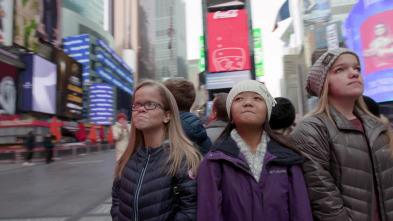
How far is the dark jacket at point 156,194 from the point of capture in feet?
5.93

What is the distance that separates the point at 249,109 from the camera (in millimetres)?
1711

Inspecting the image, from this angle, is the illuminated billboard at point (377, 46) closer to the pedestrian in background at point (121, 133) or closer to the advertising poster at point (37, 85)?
the pedestrian in background at point (121, 133)

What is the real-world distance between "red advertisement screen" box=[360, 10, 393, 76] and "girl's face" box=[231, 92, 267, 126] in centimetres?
2672

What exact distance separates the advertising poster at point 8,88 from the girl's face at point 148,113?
3170 centimetres

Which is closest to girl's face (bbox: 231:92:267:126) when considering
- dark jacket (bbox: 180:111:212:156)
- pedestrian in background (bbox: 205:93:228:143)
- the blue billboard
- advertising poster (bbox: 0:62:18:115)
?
dark jacket (bbox: 180:111:212:156)

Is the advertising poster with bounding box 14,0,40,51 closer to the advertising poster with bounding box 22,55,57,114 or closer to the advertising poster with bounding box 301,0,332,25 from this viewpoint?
the advertising poster with bounding box 22,55,57,114

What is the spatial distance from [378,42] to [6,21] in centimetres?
3473

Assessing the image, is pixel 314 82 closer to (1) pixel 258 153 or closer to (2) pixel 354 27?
(1) pixel 258 153

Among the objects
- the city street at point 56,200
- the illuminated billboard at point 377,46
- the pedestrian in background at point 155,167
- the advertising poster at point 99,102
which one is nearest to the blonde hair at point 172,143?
the pedestrian in background at point 155,167

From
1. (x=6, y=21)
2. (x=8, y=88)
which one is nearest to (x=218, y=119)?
(x=6, y=21)

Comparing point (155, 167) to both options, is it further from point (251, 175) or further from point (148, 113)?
point (251, 175)

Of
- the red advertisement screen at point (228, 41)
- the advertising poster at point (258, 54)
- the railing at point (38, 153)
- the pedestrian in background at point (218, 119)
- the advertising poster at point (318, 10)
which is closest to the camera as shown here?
the pedestrian in background at point (218, 119)

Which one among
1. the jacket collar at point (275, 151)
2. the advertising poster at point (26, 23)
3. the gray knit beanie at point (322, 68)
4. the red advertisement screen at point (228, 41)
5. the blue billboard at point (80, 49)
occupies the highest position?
the blue billboard at point (80, 49)

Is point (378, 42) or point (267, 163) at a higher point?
point (378, 42)
